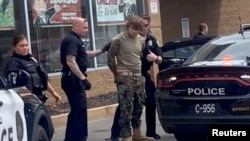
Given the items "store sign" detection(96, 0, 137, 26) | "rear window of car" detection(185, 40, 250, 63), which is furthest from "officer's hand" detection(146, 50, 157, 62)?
"store sign" detection(96, 0, 137, 26)

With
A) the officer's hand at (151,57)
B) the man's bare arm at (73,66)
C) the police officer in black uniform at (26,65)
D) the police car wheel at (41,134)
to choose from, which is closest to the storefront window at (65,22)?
the officer's hand at (151,57)

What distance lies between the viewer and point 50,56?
1552cm

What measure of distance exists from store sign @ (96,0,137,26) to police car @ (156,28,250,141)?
23.1ft

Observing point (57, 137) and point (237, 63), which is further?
point (57, 137)

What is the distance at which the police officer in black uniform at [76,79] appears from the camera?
1015 cm

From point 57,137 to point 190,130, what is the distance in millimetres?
3975

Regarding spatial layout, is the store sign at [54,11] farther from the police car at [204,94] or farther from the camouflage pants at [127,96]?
the police car at [204,94]

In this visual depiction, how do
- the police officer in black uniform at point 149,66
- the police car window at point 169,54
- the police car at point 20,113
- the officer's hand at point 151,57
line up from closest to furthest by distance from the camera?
the police car at point 20,113 → the officer's hand at point 151,57 → the police officer in black uniform at point 149,66 → the police car window at point 169,54

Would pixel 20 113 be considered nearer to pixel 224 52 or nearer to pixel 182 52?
pixel 224 52

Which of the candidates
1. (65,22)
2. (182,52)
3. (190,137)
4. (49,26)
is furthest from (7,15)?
(190,137)

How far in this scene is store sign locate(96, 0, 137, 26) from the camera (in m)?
16.8

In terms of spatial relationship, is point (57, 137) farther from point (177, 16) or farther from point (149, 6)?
point (177, 16)

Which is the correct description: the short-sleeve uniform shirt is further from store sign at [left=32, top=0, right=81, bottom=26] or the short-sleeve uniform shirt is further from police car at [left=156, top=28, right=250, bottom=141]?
store sign at [left=32, top=0, right=81, bottom=26]

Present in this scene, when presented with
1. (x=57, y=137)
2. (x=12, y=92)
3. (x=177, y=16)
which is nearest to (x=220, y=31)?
(x=177, y=16)
